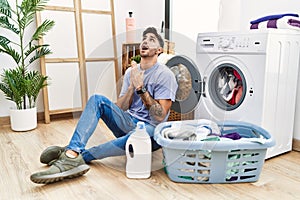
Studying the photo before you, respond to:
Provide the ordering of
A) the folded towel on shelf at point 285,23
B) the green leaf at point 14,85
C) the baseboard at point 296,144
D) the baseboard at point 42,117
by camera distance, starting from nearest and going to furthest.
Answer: the folded towel on shelf at point 285,23 < the baseboard at point 296,144 < the green leaf at point 14,85 < the baseboard at point 42,117

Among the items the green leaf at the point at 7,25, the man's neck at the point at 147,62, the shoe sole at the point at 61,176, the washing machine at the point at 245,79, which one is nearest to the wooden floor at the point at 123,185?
the shoe sole at the point at 61,176

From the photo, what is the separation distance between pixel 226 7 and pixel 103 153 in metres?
1.60

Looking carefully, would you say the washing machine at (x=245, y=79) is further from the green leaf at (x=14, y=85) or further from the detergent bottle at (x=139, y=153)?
the green leaf at (x=14, y=85)

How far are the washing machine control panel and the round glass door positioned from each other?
0.37 ft

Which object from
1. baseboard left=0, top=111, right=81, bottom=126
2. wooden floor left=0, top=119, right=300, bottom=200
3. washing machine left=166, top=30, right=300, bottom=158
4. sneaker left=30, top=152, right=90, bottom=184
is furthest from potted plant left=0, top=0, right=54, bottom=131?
washing machine left=166, top=30, right=300, bottom=158

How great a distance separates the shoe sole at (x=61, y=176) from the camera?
131cm

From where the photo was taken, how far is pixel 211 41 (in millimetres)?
1840

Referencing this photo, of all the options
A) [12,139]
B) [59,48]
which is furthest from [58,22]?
[12,139]

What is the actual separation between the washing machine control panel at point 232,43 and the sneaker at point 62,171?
1.10m

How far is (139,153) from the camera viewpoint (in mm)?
1422

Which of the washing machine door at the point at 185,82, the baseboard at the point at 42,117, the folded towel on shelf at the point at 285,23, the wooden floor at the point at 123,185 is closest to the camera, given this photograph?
the wooden floor at the point at 123,185

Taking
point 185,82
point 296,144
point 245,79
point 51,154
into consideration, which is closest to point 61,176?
point 51,154

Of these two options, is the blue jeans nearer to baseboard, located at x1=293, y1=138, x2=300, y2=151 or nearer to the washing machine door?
the washing machine door

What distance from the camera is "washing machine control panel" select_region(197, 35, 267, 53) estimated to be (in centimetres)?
157
